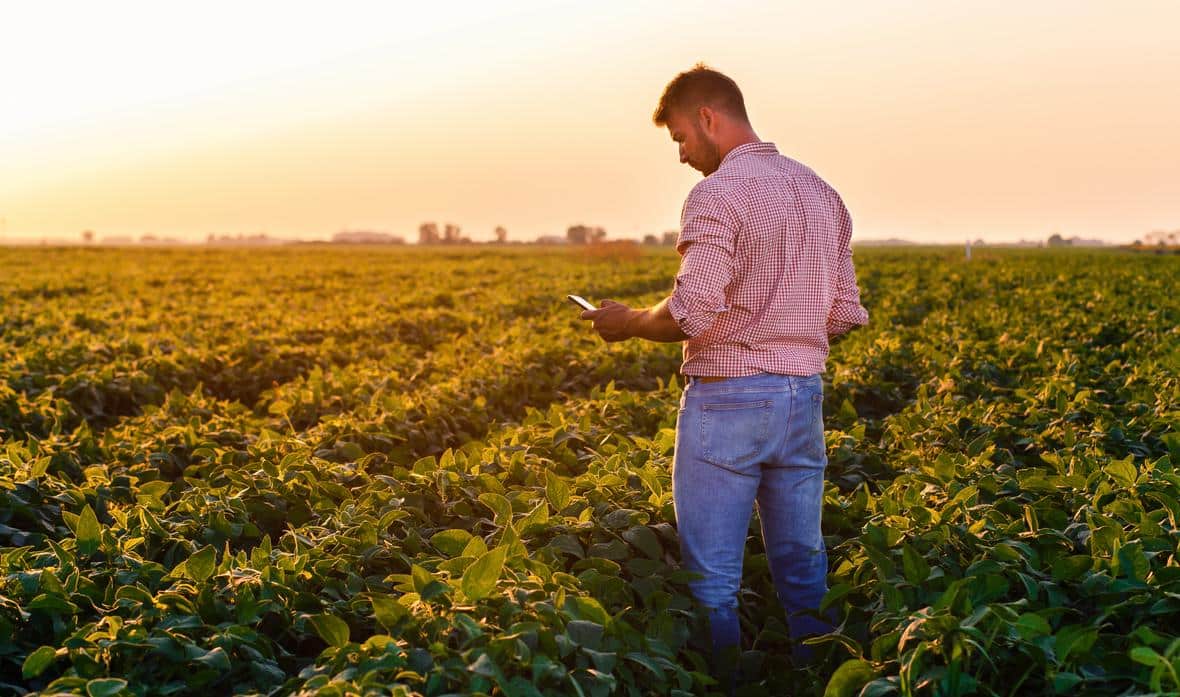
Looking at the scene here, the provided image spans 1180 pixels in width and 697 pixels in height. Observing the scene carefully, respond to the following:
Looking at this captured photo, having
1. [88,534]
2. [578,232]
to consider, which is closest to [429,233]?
[578,232]

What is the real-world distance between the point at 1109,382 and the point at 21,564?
7.40m

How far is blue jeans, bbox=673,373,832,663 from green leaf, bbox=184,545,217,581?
169 centimetres

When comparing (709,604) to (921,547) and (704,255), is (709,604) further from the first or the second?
(704,255)

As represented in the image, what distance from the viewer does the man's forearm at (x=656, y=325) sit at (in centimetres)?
315

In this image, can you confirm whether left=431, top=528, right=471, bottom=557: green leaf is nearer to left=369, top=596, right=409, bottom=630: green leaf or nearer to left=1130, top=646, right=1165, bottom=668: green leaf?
left=369, top=596, right=409, bottom=630: green leaf

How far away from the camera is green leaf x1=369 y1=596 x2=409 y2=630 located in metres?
2.76

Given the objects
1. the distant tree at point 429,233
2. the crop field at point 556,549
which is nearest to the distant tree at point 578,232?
the distant tree at point 429,233

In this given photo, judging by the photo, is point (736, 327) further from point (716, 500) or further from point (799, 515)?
point (799, 515)

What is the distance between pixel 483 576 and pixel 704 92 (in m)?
1.85

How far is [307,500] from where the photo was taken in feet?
14.6

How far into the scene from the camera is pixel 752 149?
3.33m

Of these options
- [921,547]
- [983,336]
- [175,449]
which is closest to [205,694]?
[921,547]

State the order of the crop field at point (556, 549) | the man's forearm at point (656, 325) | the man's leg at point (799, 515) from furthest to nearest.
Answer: the man's leg at point (799, 515) → the man's forearm at point (656, 325) → the crop field at point (556, 549)

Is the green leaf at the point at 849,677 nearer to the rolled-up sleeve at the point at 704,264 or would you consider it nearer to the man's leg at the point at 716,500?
the man's leg at the point at 716,500
